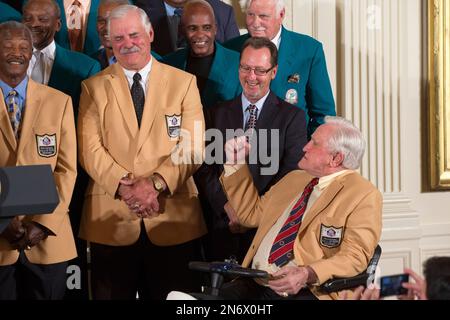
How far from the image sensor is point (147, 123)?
15.8 feet

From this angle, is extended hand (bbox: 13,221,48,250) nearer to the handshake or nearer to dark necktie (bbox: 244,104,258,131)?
the handshake

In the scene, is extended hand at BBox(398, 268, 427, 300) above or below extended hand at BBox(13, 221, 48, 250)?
below

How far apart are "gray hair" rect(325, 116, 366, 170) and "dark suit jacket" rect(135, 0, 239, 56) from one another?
1.38m

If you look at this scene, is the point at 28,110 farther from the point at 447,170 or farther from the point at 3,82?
the point at 447,170

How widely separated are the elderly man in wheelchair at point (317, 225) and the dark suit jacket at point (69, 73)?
3.49 ft

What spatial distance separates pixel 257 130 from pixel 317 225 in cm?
91

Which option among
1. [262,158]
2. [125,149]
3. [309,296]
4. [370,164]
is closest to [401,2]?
[370,164]

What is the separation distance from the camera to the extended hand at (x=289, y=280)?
396cm

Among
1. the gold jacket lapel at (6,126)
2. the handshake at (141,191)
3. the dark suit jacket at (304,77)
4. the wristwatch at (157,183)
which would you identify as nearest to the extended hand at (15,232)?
the gold jacket lapel at (6,126)

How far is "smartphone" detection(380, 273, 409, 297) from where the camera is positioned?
333 centimetres

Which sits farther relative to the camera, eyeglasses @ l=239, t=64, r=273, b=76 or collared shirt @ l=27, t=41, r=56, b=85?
collared shirt @ l=27, t=41, r=56, b=85

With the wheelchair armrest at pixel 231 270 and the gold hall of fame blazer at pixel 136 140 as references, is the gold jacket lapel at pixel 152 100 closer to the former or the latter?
the gold hall of fame blazer at pixel 136 140

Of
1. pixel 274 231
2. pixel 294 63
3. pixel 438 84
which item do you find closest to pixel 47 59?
pixel 294 63

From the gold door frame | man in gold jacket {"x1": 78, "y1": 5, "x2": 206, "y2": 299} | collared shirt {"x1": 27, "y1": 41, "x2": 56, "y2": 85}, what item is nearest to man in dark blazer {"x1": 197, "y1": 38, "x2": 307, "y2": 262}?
man in gold jacket {"x1": 78, "y1": 5, "x2": 206, "y2": 299}
